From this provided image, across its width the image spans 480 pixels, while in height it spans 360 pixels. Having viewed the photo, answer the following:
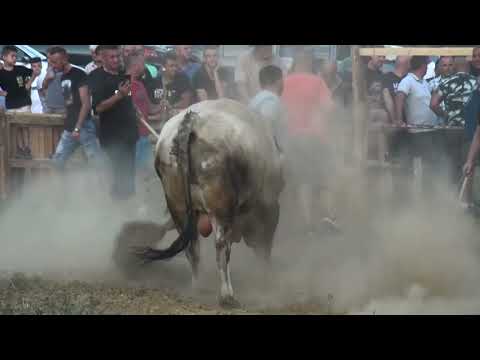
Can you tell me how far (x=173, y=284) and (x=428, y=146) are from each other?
4362 millimetres

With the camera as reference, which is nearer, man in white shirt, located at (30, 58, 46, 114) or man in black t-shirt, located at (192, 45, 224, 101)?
man in black t-shirt, located at (192, 45, 224, 101)

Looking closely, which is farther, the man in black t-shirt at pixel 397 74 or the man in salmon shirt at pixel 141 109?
the man in black t-shirt at pixel 397 74

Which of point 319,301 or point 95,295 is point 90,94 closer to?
point 95,295

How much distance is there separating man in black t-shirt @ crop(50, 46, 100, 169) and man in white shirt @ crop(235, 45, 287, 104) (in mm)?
2169

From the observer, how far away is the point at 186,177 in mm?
9398

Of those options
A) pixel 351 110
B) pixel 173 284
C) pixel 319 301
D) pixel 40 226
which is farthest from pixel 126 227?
pixel 351 110

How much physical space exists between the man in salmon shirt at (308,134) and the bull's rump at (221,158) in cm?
191

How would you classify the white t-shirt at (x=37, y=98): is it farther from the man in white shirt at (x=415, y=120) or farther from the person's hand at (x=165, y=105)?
the man in white shirt at (x=415, y=120)

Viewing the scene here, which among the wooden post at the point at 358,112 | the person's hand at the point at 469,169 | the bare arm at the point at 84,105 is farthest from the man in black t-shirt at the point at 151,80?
the person's hand at the point at 469,169

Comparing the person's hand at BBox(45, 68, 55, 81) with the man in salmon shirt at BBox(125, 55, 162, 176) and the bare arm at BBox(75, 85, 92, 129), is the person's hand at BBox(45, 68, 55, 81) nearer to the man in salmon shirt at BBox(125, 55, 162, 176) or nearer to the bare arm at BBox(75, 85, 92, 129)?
the bare arm at BBox(75, 85, 92, 129)

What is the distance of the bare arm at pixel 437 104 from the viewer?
12.5 metres

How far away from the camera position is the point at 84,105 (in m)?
12.4

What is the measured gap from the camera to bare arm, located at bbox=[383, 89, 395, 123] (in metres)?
12.6

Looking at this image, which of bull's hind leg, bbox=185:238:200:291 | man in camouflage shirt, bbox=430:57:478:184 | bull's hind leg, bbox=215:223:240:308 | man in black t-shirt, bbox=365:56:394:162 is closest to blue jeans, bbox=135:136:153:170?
bull's hind leg, bbox=185:238:200:291
